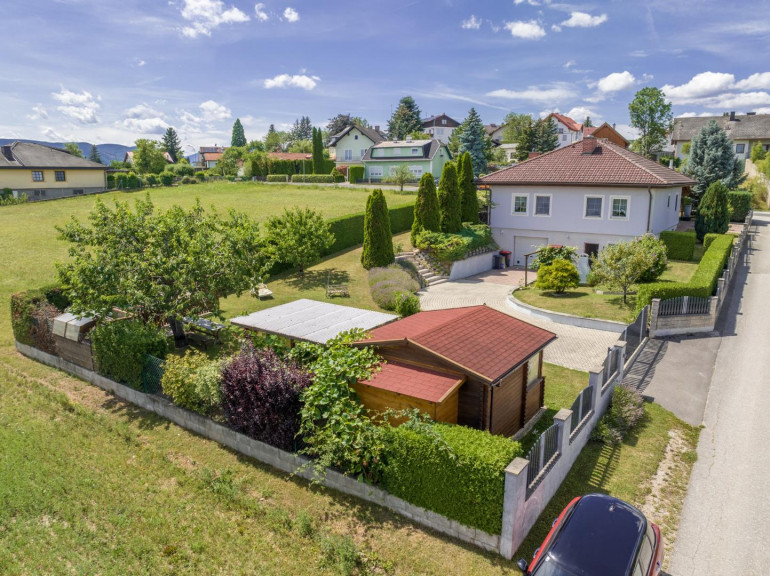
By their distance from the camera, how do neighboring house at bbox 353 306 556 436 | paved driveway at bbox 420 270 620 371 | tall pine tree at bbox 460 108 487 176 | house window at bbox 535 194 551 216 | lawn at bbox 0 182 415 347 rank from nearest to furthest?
neighboring house at bbox 353 306 556 436 → paved driveway at bbox 420 270 620 371 → lawn at bbox 0 182 415 347 → house window at bbox 535 194 551 216 → tall pine tree at bbox 460 108 487 176

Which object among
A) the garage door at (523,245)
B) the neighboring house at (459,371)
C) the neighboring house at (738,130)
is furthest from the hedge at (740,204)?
the neighboring house at (459,371)

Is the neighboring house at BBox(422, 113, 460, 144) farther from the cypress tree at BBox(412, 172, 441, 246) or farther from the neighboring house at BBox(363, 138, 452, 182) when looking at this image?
the cypress tree at BBox(412, 172, 441, 246)

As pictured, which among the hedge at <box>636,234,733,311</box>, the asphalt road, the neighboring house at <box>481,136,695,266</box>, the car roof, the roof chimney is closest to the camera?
the car roof

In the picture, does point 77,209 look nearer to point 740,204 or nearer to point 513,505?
point 513,505

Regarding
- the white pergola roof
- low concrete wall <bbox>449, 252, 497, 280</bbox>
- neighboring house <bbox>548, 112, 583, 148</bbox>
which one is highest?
neighboring house <bbox>548, 112, 583, 148</bbox>

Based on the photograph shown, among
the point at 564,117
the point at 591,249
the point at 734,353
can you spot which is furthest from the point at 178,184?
the point at 564,117

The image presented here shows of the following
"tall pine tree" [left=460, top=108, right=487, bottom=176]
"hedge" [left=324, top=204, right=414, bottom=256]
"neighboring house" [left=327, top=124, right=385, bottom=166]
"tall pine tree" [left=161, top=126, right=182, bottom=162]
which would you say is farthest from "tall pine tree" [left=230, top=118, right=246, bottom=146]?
"hedge" [left=324, top=204, right=414, bottom=256]
